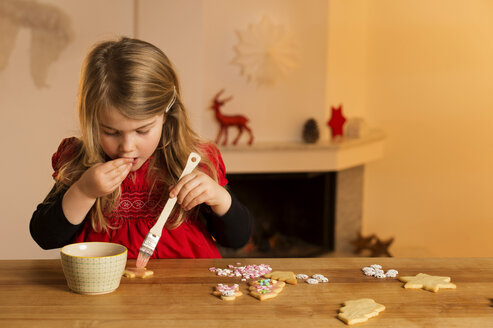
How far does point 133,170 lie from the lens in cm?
119

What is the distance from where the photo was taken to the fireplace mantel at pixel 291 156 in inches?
109

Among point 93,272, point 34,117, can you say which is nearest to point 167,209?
point 93,272

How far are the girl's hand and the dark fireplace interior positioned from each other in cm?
203

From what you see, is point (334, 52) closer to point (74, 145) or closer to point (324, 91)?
point (324, 91)

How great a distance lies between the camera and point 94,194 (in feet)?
3.25

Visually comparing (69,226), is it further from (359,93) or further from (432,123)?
(432,123)

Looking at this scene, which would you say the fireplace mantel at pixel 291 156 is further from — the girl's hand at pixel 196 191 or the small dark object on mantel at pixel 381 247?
the girl's hand at pixel 196 191

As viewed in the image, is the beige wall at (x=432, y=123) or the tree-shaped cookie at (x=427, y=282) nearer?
the tree-shaped cookie at (x=427, y=282)

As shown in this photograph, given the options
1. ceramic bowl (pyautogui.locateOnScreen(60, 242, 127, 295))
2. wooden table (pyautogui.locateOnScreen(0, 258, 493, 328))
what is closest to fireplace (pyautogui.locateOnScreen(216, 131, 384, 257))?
wooden table (pyautogui.locateOnScreen(0, 258, 493, 328))

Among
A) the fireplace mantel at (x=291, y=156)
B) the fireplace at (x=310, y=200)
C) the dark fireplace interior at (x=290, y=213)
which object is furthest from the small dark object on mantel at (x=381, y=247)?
the fireplace mantel at (x=291, y=156)

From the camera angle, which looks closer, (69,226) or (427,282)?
(427,282)

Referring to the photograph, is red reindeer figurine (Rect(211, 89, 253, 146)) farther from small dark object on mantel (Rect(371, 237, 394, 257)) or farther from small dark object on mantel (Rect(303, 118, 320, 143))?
small dark object on mantel (Rect(371, 237, 394, 257))

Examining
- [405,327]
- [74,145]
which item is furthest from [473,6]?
[405,327]

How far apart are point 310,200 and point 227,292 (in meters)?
2.51
